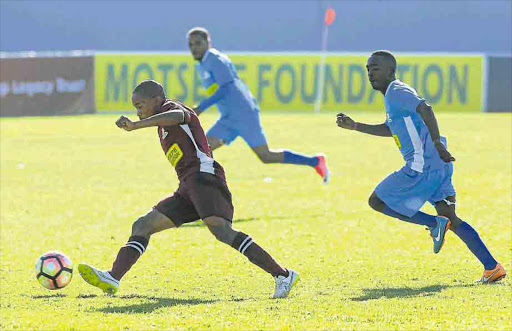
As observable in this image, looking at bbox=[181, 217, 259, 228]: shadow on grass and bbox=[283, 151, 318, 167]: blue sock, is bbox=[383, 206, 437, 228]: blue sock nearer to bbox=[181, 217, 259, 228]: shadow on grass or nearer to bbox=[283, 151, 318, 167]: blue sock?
bbox=[181, 217, 259, 228]: shadow on grass

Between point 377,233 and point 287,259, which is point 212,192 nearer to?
point 287,259

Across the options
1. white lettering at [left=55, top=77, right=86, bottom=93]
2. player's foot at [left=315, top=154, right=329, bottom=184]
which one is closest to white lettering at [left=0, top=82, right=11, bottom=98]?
white lettering at [left=55, top=77, right=86, bottom=93]

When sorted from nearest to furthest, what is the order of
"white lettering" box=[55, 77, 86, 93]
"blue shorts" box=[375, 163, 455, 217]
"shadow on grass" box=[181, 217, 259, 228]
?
"blue shorts" box=[375, 163, 455, 217]
"shadow on grass" box=[181, 217, 259, 228]
"white lettering" box=[55, 77, 86, 93]

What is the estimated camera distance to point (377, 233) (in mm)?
11125

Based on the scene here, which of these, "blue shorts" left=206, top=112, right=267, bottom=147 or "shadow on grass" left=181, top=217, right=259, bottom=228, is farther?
"blue shorts" left=206, top=112, right=267, bottom=147

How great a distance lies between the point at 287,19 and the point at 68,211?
3310cm

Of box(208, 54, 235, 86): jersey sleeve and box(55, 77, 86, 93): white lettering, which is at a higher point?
box(208, 54, 235, 86): jersey sleeve

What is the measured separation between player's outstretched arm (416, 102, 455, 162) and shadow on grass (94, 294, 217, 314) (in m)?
2.03

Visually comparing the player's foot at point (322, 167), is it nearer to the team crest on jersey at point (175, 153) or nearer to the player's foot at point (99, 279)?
the team crest on jersey at point (175, 153)

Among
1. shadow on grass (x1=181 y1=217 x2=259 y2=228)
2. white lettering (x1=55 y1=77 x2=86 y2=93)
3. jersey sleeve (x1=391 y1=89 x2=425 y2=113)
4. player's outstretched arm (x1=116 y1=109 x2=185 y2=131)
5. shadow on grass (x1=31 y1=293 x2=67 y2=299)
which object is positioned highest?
jersey sleeve (x1=391 y1=89 x2=425 y2=113)

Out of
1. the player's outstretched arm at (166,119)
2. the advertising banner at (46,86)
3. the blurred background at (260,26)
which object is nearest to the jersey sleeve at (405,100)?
the player's outstretched arm at (166,119)

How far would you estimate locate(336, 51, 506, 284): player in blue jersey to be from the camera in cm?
811

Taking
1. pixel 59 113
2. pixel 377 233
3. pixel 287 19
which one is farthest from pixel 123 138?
pixel 287 19

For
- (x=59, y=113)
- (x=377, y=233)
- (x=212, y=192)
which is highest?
(x=212, y=192)
